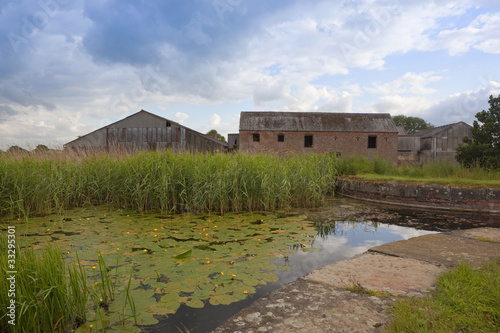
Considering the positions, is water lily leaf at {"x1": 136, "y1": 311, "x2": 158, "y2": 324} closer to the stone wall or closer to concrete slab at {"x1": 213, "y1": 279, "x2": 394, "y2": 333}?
concrete slab at {"x1": 213, "y1": 279, "x2": 394, "y2": 333}

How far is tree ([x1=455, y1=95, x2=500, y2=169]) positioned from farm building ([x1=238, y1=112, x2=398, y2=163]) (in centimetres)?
1005

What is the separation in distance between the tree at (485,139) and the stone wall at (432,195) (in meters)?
7.29

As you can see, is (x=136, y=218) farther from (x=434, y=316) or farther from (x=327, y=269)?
(x=434, y=316)

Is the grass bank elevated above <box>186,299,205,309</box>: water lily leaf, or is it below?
above

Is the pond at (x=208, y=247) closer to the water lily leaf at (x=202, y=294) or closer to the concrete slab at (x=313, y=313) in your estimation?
the water lily leaf at (x=202, y=294)

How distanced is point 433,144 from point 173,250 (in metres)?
28.8

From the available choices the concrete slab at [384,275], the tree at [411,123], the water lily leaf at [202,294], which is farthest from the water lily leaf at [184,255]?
the tree at [411,123]

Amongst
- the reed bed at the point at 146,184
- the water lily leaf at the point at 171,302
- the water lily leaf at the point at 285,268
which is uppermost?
the reed bed at the point at 146,184

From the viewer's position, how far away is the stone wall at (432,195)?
808 centimetres

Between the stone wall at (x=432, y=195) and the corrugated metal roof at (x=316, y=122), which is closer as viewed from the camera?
the stone wall at (x=432, y=195)

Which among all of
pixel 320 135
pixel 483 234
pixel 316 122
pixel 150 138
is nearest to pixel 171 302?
pixel 483 234

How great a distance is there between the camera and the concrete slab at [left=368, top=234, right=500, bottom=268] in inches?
141

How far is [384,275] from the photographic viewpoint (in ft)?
10.3

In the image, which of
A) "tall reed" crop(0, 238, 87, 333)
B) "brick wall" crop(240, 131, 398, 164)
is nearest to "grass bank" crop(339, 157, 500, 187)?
"tall reed" crop(0, 238, 87, 333)
